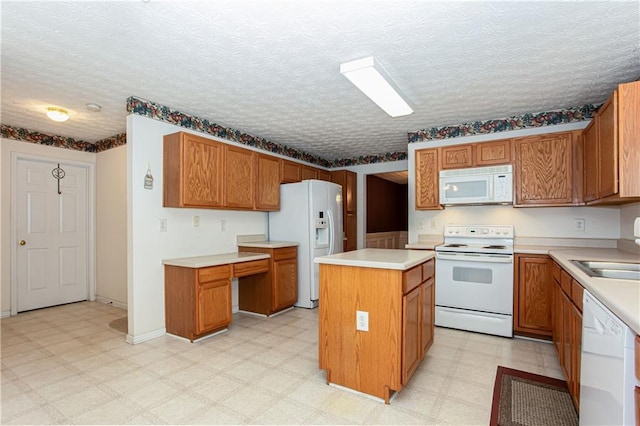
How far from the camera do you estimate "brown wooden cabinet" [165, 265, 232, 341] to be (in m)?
3.09

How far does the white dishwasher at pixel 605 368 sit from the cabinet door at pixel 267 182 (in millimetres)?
3423

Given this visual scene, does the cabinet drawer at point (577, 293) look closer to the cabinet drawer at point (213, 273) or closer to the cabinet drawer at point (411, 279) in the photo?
the cabinet drawer at point (411, 279)

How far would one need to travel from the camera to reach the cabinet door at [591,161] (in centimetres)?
266

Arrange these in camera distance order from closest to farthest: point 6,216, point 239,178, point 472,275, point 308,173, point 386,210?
point 472,275, point 239,178, point 6,216, point 308,173, point 386,210

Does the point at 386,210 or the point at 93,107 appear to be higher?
the point at 93,107

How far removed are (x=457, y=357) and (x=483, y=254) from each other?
1103 mm

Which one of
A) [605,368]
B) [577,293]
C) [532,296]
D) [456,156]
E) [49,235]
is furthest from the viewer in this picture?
[49,235]

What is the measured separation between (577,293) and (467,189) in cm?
197

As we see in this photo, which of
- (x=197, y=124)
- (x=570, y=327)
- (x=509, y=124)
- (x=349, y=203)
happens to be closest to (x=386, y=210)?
(x=349, y=203)

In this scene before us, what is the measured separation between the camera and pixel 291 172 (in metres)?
4.87

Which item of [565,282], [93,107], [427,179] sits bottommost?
[565,282]

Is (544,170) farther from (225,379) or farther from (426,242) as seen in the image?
(225,379)

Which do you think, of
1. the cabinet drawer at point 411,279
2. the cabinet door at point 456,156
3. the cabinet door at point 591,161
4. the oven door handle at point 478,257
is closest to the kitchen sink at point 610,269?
the cabinet door at point 591,161

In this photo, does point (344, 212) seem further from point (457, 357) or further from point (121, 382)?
point (121, 382)
